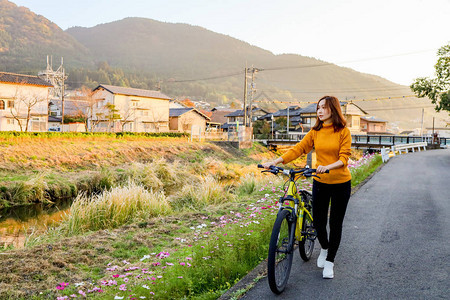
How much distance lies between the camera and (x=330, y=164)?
139 inches

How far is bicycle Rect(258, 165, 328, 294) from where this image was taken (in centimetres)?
321

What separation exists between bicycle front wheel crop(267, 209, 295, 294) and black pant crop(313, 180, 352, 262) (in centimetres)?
48

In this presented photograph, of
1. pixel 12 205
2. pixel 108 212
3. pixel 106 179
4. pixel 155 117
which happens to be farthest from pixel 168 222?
pixel 155 117

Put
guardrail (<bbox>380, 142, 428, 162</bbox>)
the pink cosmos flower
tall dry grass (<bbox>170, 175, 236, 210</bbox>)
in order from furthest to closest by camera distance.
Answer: guardrail (<bbox>380, 142, 428, 162</bbox>) → tall dry grass (<bbox>170, 175, 236, 210</bbox>) → the pink cosmos flower

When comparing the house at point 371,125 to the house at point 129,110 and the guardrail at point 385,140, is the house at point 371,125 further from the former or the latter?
the house at point 129,110

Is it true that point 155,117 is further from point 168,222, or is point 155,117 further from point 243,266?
point 243,266

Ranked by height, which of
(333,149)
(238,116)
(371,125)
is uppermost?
(238,116)

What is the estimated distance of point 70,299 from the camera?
11.9ft

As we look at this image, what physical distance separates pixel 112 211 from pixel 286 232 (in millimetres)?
5637

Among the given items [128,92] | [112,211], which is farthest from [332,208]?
[128,92]

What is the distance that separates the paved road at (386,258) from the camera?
347 cm

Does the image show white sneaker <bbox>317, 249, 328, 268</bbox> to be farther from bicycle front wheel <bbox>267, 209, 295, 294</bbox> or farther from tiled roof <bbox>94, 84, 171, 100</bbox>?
tiled roof <bbox>94, 84, 171, 100</bbox>

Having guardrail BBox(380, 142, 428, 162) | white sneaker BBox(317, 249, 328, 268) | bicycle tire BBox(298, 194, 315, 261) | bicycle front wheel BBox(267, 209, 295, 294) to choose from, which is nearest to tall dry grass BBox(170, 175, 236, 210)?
bicycle tire BBox(298, 194, 315, 261)

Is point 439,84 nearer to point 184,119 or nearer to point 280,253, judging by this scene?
point 280,253
